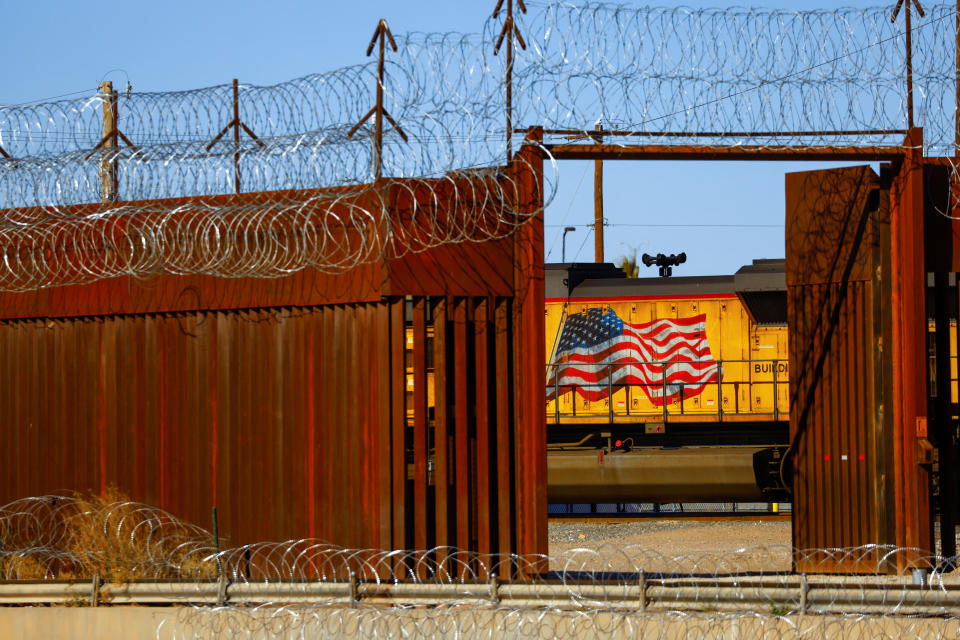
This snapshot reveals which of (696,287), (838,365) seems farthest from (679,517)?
(838,365)

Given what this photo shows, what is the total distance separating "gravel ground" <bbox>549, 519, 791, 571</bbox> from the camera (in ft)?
43.9

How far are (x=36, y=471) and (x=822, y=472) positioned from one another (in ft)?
26.7

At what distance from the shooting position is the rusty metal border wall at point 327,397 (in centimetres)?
980

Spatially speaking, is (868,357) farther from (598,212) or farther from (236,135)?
(598,212)

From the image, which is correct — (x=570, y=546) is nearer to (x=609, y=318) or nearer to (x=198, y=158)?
(x=609, y=318)

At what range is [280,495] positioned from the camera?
34.0 ft

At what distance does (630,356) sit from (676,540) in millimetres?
4491

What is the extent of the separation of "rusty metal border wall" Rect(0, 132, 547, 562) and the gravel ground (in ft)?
11.2

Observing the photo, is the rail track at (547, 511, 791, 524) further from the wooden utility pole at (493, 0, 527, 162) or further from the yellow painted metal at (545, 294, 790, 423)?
the wooden utility pole at (493, 0, 527, 162)

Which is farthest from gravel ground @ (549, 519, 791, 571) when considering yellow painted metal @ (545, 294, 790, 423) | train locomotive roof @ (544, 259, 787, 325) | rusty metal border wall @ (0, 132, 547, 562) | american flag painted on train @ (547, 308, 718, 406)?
train locomotive roof @ (544, 259, 787, 325)

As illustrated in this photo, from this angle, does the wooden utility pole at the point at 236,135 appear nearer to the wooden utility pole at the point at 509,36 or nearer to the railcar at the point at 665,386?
the wooden utility pole at the point at 509,36

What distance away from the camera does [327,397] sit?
33.4ft

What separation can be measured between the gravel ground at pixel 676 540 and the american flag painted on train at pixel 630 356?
93.7 inches

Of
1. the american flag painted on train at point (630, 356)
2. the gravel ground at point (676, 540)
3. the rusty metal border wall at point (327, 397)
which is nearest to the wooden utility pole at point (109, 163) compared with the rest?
the rusty metal border wall at point (327, 397)
